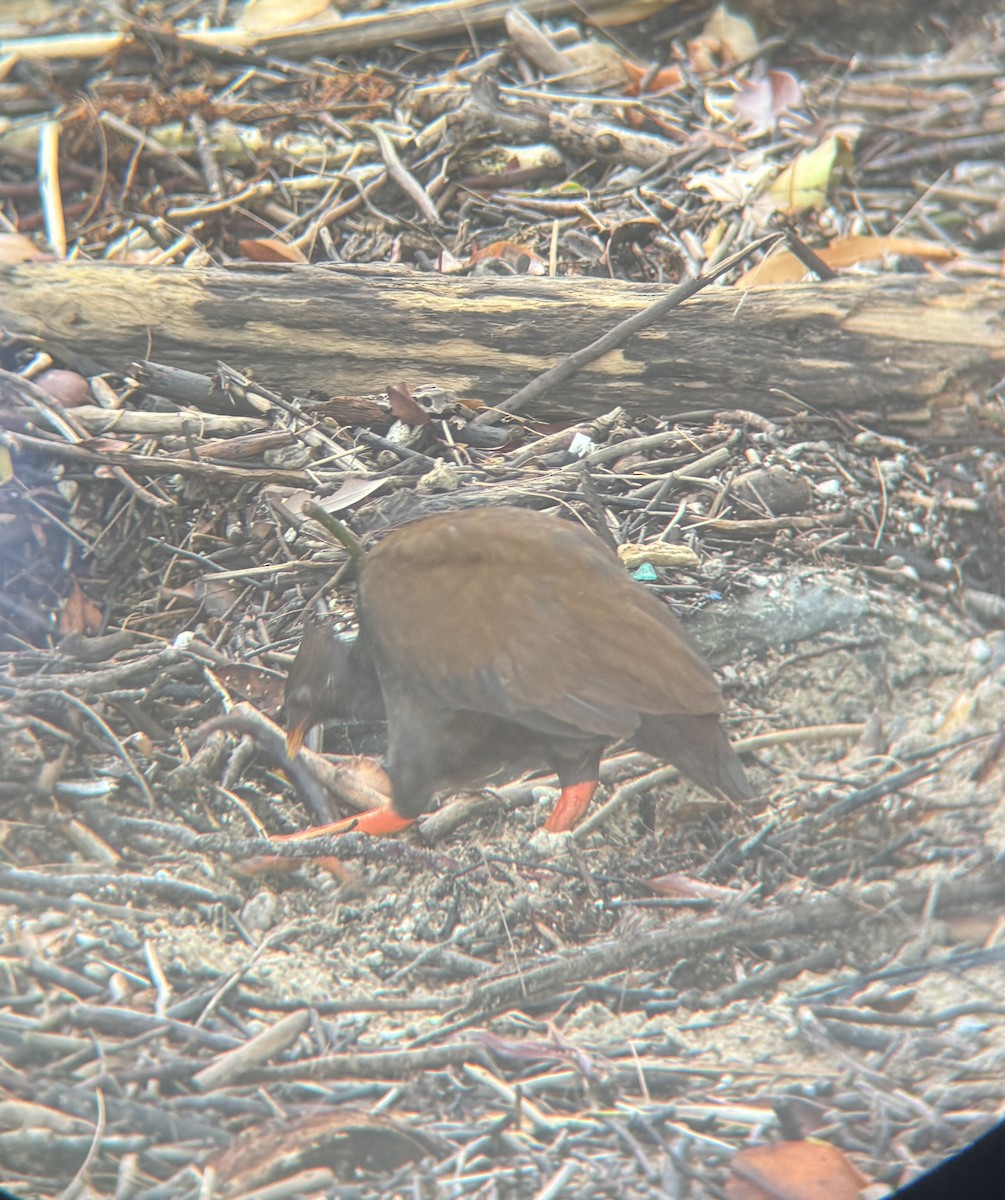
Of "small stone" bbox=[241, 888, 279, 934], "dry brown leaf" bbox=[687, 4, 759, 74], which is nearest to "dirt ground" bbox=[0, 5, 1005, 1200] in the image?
"small stone" bbox=[241, 888, 279, 934]

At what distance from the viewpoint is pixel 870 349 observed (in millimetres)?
1485

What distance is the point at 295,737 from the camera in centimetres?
118

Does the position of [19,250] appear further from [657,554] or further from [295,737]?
[657,554]

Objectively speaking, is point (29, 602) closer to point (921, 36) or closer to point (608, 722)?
point (608, 722)

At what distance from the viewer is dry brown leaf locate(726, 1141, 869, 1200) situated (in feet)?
3.26

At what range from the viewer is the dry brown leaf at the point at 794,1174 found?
994 mm

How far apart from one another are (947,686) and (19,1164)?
1007mm

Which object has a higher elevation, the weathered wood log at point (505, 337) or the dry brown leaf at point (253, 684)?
the weathered wood log at point (505, 337)

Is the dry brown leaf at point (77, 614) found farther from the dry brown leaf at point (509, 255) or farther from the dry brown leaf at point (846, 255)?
the dry brown leaf at point (846, 255)

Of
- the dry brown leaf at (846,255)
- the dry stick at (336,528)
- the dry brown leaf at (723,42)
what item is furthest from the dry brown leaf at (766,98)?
the dry stick at (336,528)

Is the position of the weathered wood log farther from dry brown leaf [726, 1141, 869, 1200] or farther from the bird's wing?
dry brown leaf [726, 1141, 869, 1200]

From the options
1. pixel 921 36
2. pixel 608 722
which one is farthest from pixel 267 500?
pixel 921 36

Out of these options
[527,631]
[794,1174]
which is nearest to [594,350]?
[527,631]

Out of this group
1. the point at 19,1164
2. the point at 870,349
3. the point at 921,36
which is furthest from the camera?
the point at 921,36
